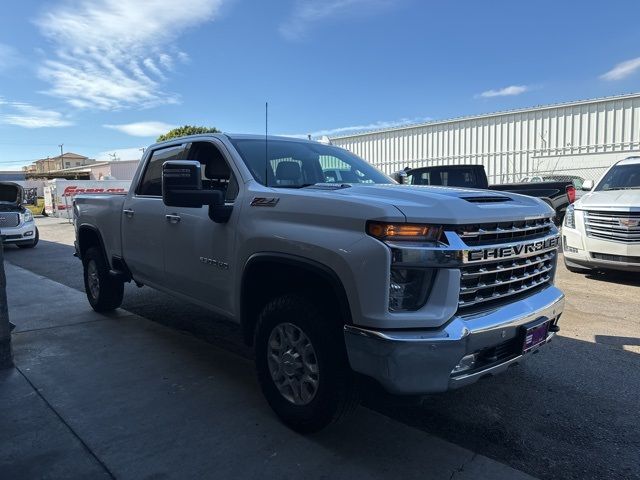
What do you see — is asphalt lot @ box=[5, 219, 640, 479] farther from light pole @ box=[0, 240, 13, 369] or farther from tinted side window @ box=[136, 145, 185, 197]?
light pole @ box=[0, 240, 13, 369]

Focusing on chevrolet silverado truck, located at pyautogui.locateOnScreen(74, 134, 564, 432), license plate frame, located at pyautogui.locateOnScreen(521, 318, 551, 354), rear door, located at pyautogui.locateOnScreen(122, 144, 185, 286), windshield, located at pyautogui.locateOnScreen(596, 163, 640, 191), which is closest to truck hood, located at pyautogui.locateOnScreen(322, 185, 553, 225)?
chevrolet silverado truck, located at pyautogui.locateOnScreen(74, 134, 564, 432)

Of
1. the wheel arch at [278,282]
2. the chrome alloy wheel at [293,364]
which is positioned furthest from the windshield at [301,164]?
the chrome alloy wheel at [293,364]

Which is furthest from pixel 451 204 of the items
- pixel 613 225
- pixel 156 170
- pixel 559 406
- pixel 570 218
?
pixel 570 218

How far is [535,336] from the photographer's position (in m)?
3.02

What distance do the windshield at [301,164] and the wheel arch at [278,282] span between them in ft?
2.12

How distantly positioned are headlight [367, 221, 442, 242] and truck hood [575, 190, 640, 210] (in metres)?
5.80

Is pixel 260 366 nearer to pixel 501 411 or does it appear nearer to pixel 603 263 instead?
pixel 501 411

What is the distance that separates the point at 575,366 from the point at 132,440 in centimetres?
352

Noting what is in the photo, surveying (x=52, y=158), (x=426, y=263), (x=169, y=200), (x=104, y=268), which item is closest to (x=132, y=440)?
(x=169, y=200)

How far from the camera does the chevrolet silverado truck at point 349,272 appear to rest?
8.41 ft

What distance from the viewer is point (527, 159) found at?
20078mm

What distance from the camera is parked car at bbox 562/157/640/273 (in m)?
7.04

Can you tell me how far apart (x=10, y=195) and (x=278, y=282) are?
13897 mm

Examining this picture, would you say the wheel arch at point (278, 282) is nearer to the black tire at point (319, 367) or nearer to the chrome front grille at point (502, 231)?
the black tire at point (319, 367)
